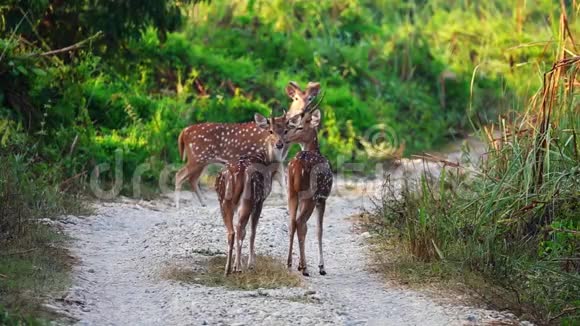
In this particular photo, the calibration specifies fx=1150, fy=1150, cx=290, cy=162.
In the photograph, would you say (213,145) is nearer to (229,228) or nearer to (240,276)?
(229,228)

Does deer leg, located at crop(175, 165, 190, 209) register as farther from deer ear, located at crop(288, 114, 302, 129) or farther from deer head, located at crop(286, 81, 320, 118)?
deer ear, located at crop(288, 114, 302, 129)

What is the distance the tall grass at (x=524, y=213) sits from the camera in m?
9.52

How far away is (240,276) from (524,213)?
8.61 feet

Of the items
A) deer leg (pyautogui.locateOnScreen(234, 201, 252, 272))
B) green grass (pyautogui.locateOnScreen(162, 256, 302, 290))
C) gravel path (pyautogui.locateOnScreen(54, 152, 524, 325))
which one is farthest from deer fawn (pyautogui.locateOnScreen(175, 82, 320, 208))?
deer leg (pyautogui.locateOnScreen(234, 201, 252, 272))

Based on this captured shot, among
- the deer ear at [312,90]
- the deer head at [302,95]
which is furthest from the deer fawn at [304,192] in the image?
the deer ear at [312,90]

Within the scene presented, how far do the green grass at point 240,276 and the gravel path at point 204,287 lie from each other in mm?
130

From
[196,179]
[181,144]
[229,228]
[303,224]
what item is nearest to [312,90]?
[181,144]

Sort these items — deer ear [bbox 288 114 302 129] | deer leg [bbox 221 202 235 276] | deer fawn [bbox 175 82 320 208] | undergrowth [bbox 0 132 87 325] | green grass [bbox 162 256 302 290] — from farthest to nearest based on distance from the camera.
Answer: deer fawn [bbox 175 82 320 208] → deer ear [bbox 288 114 302 129] → deer leg [bbox 221 202 235 276] → green grass [bbox 162 256 302 290] → undergrowth [bbox 0 132 87 325]

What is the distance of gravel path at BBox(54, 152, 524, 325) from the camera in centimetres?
855

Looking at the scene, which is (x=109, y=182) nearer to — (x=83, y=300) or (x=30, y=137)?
(x=30, y=137)

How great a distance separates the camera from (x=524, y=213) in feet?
33.6

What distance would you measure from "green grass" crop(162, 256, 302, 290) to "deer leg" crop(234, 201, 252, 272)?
0.10m

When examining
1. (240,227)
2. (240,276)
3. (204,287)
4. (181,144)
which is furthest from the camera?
(181,144)

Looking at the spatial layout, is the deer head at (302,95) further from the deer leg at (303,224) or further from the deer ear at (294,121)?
the deer leg at (303,224)
